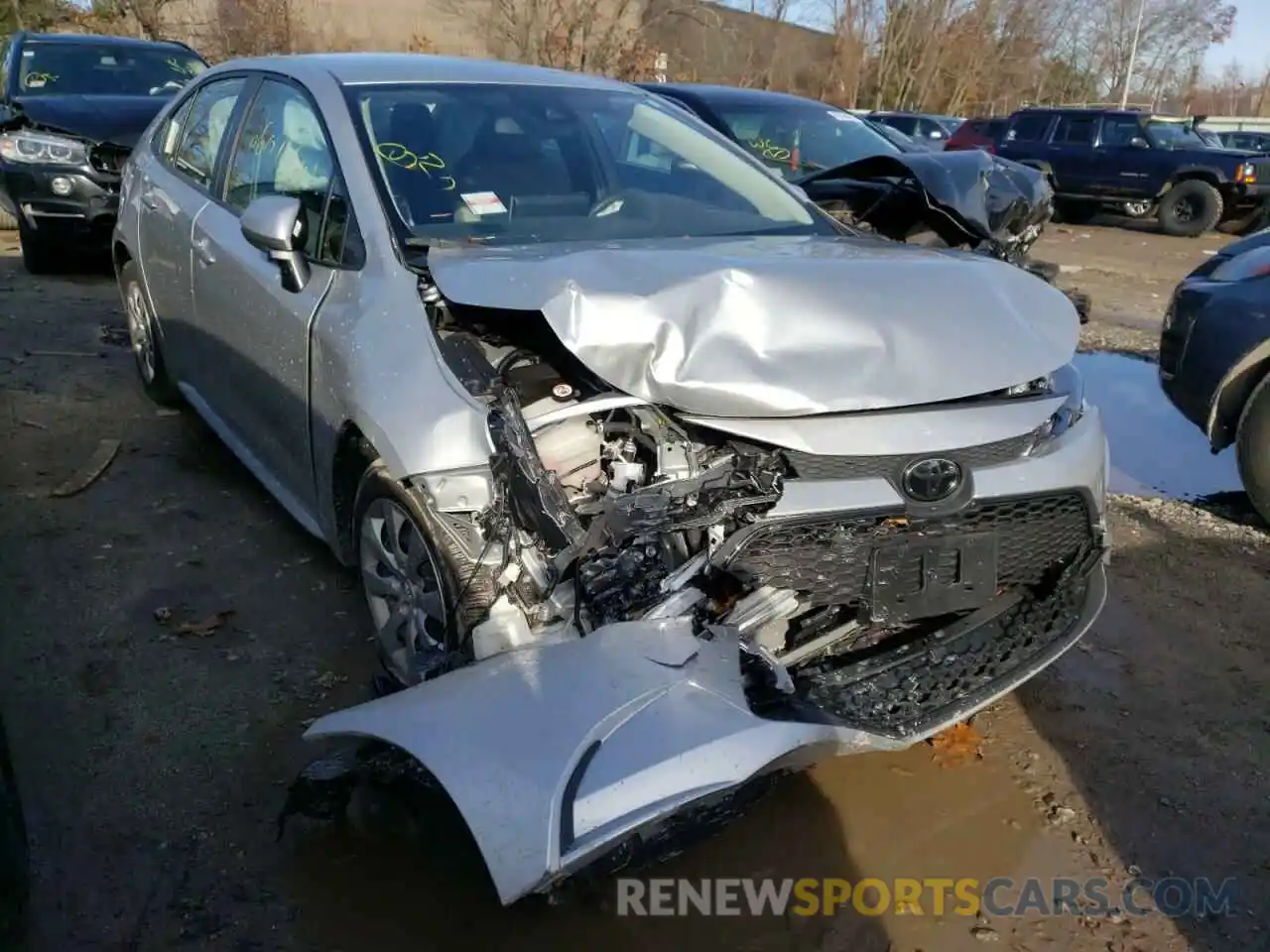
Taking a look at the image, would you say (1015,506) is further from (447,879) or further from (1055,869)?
(447,879)

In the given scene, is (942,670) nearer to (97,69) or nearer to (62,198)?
(62,198)

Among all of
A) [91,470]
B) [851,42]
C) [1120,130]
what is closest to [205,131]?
[91,470]

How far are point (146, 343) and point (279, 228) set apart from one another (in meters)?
2.68

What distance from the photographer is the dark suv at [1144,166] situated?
1590 centimetres

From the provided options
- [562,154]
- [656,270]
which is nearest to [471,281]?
[656,270]

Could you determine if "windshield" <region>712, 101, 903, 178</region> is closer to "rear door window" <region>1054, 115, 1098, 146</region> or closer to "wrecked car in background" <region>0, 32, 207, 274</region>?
"wrecked car in background" <region>0, 32, 207, 274</region>

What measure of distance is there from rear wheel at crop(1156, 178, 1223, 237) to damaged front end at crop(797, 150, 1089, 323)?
12651 mm

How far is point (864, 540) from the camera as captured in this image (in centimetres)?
252

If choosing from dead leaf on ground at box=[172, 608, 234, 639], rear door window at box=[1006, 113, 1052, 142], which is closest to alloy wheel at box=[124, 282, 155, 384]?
dead leaf on ground at box=[172, 608, 234, 639]

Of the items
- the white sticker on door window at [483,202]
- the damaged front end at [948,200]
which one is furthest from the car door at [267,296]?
the damaged front end at [948,200]

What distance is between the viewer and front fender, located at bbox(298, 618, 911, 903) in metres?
1.96

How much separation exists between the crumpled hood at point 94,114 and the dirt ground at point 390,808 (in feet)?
15.2

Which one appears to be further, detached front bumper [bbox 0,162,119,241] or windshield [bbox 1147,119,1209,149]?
windshield [bbox 1147,119,1209,149]

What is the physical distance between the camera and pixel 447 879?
2549 millimetres
